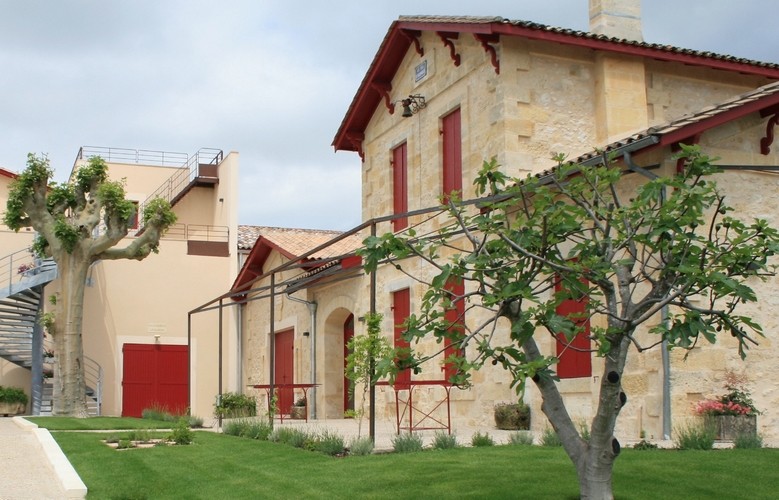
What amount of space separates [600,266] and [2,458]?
24.8ft

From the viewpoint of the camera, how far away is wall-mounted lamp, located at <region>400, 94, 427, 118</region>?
1603 centimetres

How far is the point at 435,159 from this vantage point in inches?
610

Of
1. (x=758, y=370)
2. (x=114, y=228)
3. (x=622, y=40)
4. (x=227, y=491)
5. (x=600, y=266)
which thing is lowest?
(x=227, y=491)

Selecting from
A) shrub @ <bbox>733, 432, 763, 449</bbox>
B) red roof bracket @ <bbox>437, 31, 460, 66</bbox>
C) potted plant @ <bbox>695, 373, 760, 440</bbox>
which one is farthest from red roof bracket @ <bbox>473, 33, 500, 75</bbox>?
shrub @ <bbox>733, 432, 763, 449</bbox>

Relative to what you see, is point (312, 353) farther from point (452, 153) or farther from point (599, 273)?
point (599, 273)

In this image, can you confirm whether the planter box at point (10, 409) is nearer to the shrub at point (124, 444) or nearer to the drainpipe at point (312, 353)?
the drainpipe at point (312, 353)

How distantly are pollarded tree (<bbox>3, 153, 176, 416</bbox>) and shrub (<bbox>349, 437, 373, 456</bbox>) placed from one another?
11830 millimetres

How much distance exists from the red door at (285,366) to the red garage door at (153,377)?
296cm

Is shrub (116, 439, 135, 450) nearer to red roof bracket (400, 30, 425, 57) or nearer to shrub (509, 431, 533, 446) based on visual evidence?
shrub (509, 431, 533, 446)

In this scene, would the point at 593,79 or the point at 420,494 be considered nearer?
the point at 420,494

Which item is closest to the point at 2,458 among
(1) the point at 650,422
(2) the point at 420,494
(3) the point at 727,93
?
(2) the point at 420,494

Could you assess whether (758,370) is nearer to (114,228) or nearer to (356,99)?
(356,99)

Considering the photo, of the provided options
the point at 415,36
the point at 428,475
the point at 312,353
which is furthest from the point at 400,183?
the point at 428,475

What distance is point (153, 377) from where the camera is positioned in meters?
24.3
